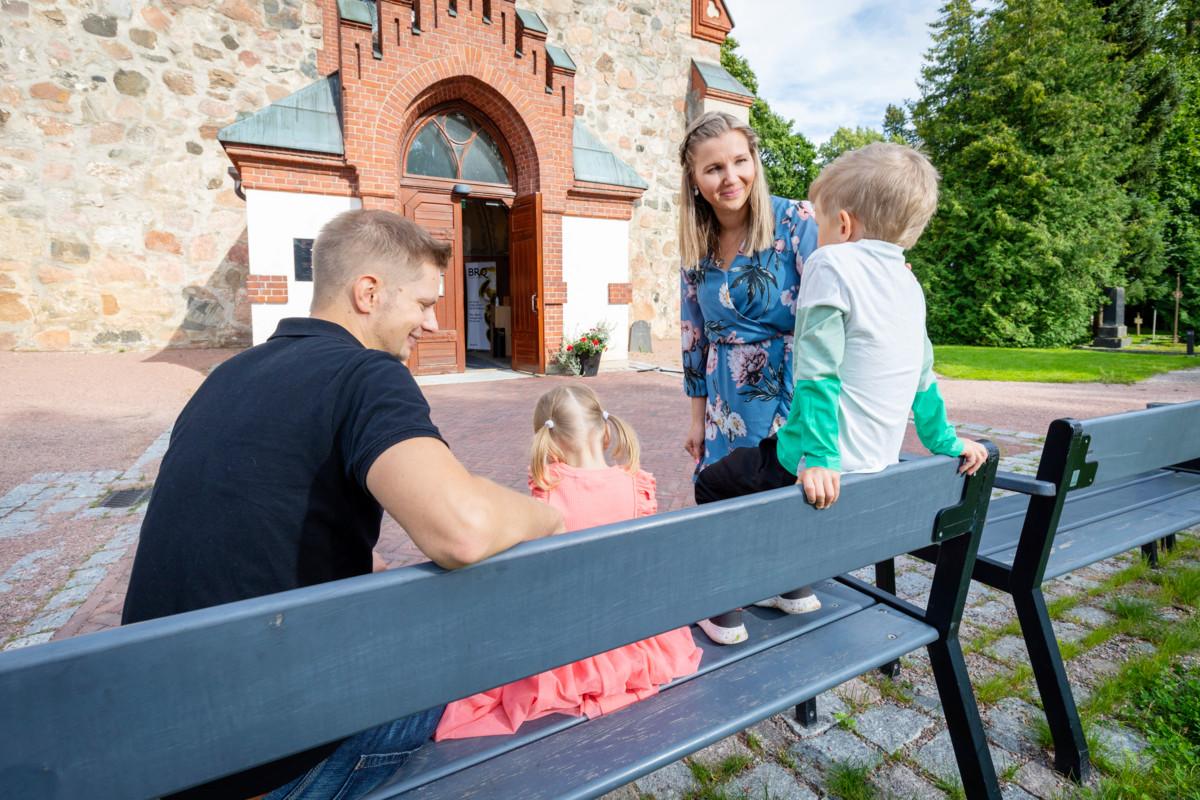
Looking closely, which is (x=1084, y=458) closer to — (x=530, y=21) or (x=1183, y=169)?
(x=530, y=21)

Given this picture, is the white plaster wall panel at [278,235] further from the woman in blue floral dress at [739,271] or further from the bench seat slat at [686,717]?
the bench seat slat at [686,717]

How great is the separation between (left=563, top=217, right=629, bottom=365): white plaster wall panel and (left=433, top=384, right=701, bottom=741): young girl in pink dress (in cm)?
975

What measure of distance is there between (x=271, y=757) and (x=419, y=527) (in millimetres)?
362

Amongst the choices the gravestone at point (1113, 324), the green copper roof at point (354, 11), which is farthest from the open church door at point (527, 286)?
the gravestone at point (1113, 324)

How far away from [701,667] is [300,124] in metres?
10.3

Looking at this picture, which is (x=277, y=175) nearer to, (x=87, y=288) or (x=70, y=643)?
(x=87, y=288)

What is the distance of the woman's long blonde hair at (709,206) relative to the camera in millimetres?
2416

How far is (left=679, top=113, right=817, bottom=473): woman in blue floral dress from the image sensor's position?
7.92 feet

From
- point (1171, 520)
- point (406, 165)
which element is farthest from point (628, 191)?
point (1171, 520)

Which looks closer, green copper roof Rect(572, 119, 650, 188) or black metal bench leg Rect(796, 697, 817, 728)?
black metal bench leg Rect(796, 697, 817, 728)

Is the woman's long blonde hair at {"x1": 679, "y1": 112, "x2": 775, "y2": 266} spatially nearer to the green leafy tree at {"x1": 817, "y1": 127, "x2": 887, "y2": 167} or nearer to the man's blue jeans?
the man's blue jeans

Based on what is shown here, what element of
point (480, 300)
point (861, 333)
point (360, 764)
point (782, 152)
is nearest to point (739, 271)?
point (861, 333)

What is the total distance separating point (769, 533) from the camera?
4.67ft

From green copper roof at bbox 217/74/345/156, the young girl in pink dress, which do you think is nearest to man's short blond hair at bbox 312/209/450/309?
the young girl in pink dress
